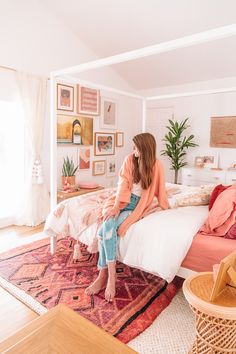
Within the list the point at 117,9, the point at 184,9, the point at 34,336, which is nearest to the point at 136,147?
the point at 34,336

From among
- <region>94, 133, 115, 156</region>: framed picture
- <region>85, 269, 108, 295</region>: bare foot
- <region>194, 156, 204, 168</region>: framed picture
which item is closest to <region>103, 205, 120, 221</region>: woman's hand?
<region>85, 269, 108, 295</region>: bare foot


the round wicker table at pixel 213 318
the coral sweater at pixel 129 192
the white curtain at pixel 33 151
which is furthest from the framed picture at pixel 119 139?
the round wicker table at pixel 213 318

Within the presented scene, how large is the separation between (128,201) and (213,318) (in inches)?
41.1

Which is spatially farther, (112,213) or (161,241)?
(112,213)

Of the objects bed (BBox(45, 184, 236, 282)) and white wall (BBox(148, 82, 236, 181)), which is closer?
bed (BBox(45, 184, 236, 282))

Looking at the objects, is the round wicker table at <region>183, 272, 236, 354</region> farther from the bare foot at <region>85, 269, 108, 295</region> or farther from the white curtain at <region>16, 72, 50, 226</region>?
the white curtain at <region>16, 72, 50, 226</region>

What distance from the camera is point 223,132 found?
450 cm

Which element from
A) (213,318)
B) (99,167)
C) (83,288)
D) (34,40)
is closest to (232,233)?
(213,318)

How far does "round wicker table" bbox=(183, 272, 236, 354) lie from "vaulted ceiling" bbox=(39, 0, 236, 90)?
3006 mm

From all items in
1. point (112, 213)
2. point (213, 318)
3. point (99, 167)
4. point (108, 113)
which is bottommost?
→ point (213, 318)

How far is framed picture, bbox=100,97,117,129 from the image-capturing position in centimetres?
482

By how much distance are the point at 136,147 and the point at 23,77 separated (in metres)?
2.17

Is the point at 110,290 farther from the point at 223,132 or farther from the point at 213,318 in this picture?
the point at 223,132

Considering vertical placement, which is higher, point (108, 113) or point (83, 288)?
point (108, 113)
